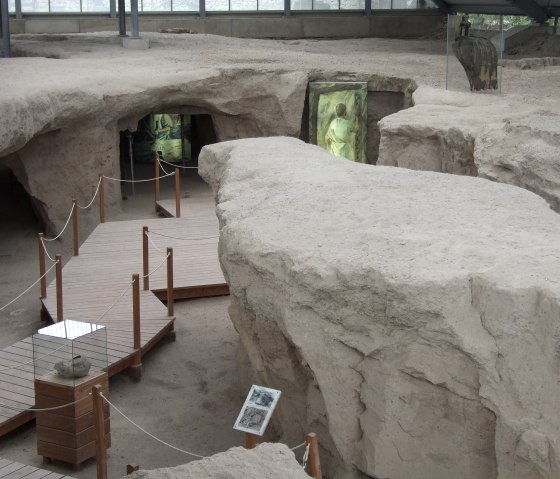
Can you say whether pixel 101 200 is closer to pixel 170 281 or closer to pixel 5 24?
pixel 170 281

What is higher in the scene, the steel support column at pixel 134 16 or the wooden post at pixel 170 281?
the steel support column at pixel 134 16

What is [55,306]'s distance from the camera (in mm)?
10211

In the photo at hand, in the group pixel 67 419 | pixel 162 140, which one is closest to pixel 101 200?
pixel 162 140

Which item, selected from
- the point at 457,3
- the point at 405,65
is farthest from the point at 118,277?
the point at 457,3

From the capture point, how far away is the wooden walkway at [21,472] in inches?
246

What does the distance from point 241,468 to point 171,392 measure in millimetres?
4453

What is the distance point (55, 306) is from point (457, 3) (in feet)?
54.4

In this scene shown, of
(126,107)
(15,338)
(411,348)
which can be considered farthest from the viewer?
(126,107)

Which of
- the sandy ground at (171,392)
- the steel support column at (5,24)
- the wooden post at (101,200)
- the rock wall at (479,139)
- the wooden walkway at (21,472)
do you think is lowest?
the sandy ground at (171,392)

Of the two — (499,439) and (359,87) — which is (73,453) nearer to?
(499,439)

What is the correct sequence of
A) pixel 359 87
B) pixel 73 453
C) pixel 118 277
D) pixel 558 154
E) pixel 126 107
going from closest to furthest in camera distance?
1. pixel 73 453
2. pixel 558 154
3. pixel 118 277
4. pixel 126 107
5. pixel 359 87

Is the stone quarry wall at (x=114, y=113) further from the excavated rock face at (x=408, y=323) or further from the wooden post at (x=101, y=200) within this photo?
the excavated rock face at (x=408, y=323)

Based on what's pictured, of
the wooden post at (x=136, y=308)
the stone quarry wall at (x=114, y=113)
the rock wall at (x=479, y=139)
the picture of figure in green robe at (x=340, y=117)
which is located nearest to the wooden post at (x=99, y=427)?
the wooden post at (x=136, y=308)

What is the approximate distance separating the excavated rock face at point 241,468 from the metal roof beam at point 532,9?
16.6 m
